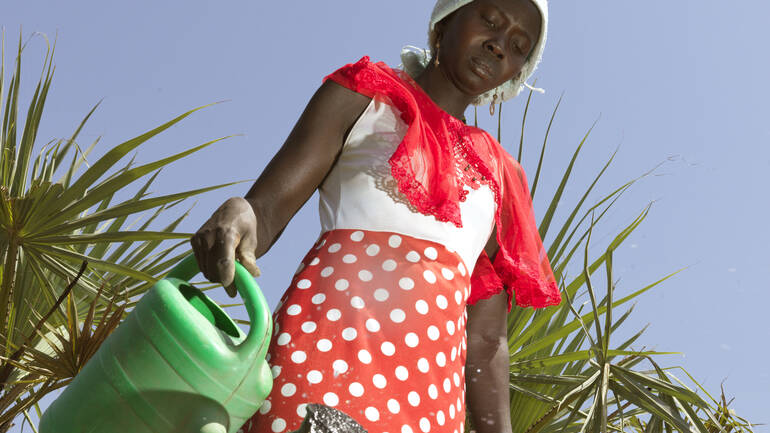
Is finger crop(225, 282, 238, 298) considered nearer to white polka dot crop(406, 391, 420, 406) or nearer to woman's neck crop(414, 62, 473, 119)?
white polka dot crop(406, 391, 420, 406)

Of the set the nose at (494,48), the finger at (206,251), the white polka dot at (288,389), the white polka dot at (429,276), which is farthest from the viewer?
the nose at (494,48)

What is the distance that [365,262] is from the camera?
1.07 meters

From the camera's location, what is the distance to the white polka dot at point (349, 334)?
3.31 feet

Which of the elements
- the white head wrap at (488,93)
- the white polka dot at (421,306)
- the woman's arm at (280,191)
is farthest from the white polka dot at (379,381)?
the white head wrap at (488,93)

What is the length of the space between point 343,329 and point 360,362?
0.05 meters

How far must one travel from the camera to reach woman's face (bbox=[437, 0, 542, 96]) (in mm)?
1273

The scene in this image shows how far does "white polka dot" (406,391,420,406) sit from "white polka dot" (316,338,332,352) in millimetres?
118

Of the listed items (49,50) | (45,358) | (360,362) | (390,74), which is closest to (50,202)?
(45,358)

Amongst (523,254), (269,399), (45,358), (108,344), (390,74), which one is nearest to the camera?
(108,344)

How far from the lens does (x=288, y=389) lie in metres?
0.98

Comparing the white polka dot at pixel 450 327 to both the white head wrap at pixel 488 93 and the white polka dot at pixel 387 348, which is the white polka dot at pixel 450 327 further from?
the white head wrap at pixel 488 93

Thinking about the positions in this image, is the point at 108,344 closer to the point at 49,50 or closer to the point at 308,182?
the point at 308,182

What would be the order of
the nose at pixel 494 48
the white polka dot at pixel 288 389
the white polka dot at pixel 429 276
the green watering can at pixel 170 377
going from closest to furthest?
the green watering can at pixel 170 377 → the white polka dot at pixel 288 389 → the white polka dot at pixel 429 276 → the nose at pixel 494 48

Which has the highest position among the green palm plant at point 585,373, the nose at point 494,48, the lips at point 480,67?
the nose at point 494,48
